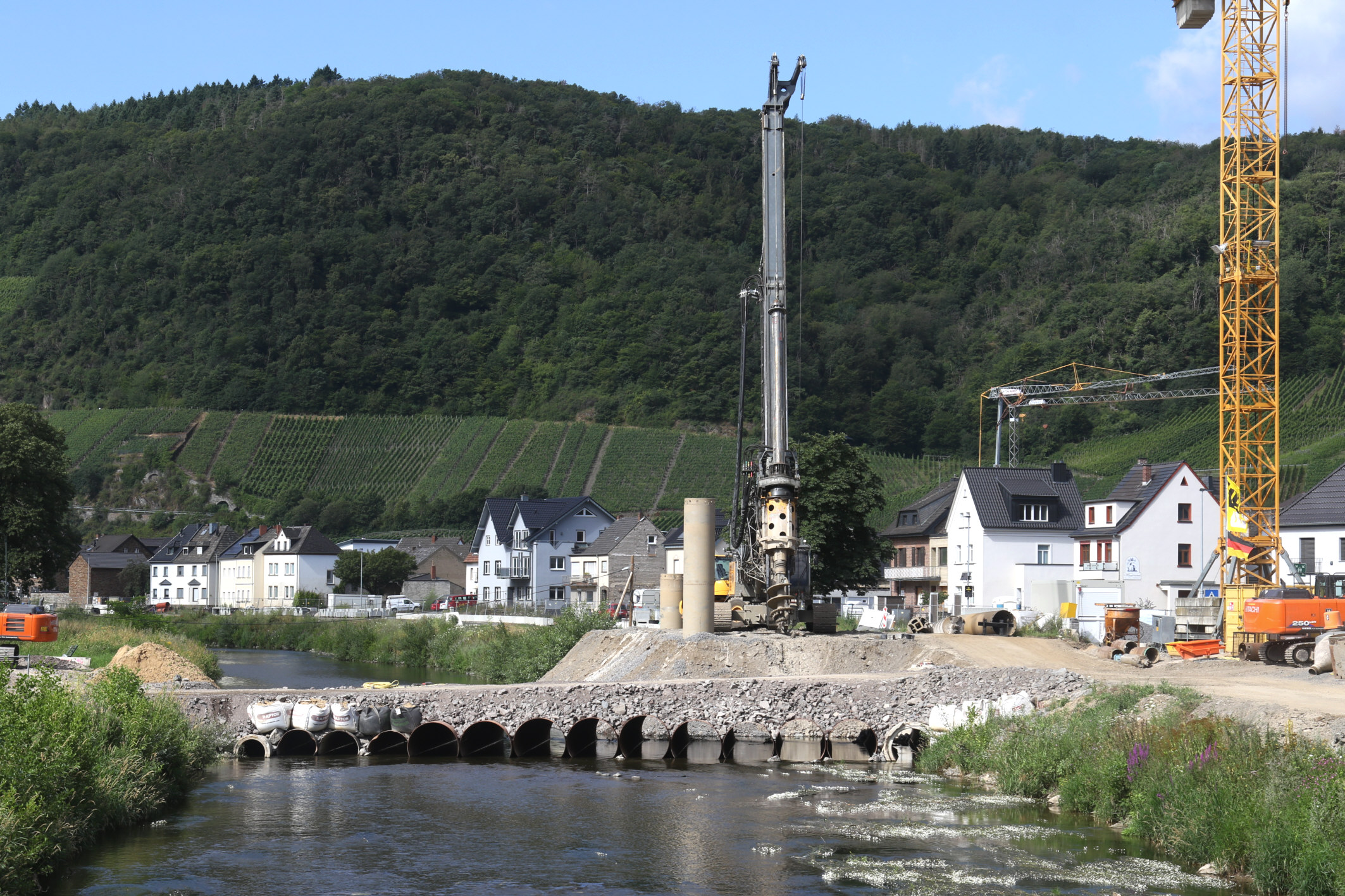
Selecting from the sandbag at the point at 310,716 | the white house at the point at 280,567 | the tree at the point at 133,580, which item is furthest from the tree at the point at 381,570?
the sandbag at the point at 310,716

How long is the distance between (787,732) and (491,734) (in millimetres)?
6987

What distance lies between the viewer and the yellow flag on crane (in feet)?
157

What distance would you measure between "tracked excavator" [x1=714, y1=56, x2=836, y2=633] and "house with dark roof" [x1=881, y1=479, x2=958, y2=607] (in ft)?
107

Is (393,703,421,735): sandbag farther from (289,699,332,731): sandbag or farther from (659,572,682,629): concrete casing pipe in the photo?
(659,572,682,629): concrete casing pipe

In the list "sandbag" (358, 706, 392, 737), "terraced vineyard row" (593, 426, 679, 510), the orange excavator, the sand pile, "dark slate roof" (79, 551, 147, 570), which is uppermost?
"terraced vineyard row" (593, 426, 679, 510)

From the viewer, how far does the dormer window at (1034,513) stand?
66750 millimetres

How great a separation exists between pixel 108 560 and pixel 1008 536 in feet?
275

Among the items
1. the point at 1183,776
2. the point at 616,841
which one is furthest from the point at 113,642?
the point at 1183,776

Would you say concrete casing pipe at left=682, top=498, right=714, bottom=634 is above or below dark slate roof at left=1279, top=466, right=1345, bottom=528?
below

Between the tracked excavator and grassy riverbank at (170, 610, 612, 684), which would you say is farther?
grassy riverbank at (170, 610, 612, 684)

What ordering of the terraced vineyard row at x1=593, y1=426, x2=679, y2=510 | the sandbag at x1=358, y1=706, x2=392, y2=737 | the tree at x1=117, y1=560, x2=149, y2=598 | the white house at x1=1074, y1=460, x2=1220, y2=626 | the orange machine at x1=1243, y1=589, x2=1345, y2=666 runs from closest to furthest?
the sandbag at x1=358, y1=706, x2=392, y2=737
the orange machine at x1=1243, y1=589, x2=1345, y2=666
the white house at x1=1074, y1=460, x2=1220, y2=626
the tree at x1=117, y1=560, x2=149, y2=598
the terraced vineyard row at x1=593, y1=426, x2=679, y2=510

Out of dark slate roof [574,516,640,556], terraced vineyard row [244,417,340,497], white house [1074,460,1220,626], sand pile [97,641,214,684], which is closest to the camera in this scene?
sand pile [97,641,214,684]

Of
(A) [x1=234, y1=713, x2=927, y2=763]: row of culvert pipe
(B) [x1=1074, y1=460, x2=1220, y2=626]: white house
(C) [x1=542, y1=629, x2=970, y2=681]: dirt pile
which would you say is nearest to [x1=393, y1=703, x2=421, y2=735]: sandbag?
(A) [x1=234, y1=713, x2=927, y2=763]: row of culvert pipe

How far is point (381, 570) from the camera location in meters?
100
